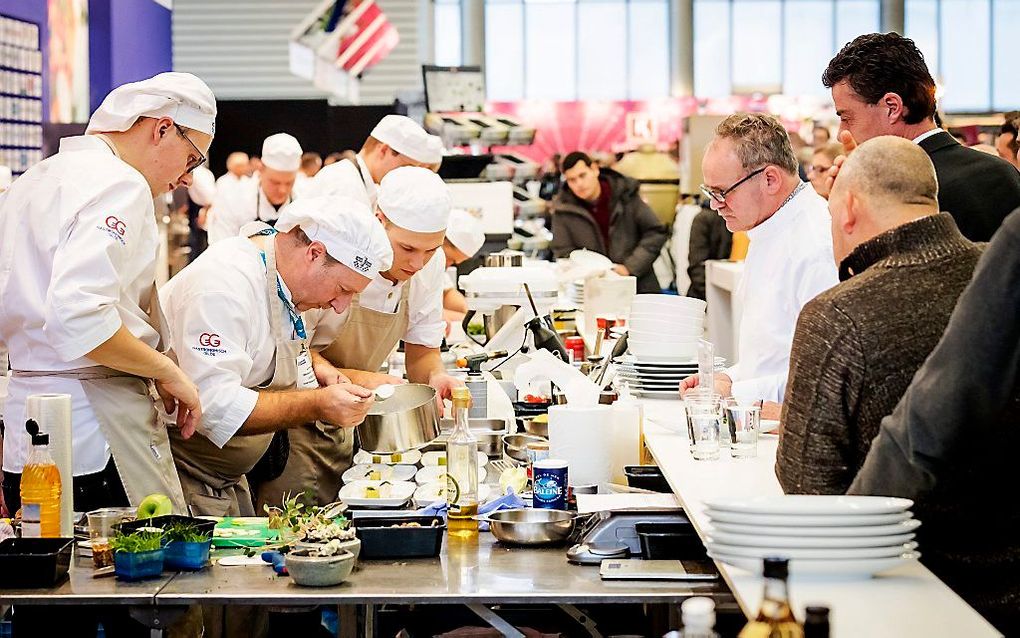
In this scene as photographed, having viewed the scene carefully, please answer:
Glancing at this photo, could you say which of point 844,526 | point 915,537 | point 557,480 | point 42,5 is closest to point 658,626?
point 557,480

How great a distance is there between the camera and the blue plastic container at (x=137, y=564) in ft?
8.75

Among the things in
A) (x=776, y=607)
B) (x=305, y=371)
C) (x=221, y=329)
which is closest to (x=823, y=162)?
(x=305, y=371)

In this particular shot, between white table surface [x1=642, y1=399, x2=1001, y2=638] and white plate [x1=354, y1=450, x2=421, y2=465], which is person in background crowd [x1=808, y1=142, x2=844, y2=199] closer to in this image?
white plate [x1=354, y1=450, x2=421, y2=465]

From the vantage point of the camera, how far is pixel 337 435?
4.32 meters

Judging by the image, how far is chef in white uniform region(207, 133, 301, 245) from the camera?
29.3 ft

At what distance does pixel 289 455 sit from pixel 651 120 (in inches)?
740

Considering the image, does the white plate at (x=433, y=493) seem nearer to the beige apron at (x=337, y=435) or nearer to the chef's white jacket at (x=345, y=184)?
the beige apron at (x=337, y=435)

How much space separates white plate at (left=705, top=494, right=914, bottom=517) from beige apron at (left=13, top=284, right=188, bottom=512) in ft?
5.72

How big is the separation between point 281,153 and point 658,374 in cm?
526

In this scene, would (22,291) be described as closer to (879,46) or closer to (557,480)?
(557,480)

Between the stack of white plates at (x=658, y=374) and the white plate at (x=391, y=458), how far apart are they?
0.82m

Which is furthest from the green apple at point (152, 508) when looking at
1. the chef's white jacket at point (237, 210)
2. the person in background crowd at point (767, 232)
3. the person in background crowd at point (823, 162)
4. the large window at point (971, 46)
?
the large window at point (971, 46)

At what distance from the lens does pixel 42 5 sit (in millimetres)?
12062

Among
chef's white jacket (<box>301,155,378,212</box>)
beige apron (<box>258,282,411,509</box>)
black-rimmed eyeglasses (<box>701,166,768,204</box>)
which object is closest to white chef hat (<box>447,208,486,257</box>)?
chef's white jacket (<box>301,155,378,212</box>)
